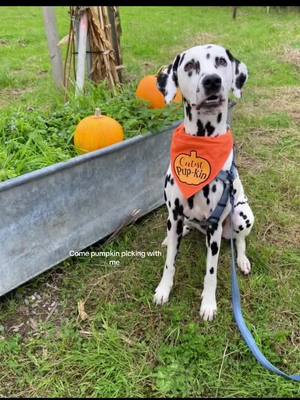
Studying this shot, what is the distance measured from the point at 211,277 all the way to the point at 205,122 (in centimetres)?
97

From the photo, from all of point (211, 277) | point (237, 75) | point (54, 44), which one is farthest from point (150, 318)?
point (54, 44)

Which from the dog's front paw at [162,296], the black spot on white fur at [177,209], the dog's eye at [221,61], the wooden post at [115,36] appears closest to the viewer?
the dog's eye at [221,61]

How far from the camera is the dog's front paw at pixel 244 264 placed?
10.1 feet

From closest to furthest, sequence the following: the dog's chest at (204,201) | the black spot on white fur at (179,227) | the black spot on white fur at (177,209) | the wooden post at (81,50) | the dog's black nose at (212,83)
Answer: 1. the dog's black nose at (212,83)
2. the dog's chest at (204,201)
3. the black spot on white fur at (177,209)
4. the black spot on white fur at (179,227)
5. the wooden post at (81,50)

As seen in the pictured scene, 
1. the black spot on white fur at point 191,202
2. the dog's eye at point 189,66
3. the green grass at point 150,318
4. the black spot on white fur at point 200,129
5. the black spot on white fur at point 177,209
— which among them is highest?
the dog's eye at point 189,66

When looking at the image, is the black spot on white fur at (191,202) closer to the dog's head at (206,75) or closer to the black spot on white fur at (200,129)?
the black spot on white fur at (200,129)

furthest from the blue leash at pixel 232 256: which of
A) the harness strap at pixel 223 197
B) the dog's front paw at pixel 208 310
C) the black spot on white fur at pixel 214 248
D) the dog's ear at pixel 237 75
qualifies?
the dog's ear at pixel 237 75

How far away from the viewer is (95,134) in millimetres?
3096

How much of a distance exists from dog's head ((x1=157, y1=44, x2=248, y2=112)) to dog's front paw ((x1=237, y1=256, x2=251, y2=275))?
49.6 inches

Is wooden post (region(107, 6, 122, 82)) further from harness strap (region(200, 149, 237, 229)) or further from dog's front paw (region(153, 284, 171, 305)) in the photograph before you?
dog's front paw (region(153, 284, 171, 305))

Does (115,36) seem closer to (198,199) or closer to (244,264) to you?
(198,199)

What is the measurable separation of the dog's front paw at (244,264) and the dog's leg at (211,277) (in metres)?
0.42

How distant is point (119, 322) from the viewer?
2.74 meters

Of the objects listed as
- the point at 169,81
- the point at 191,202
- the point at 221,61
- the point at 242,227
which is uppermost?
the point at 221,61
